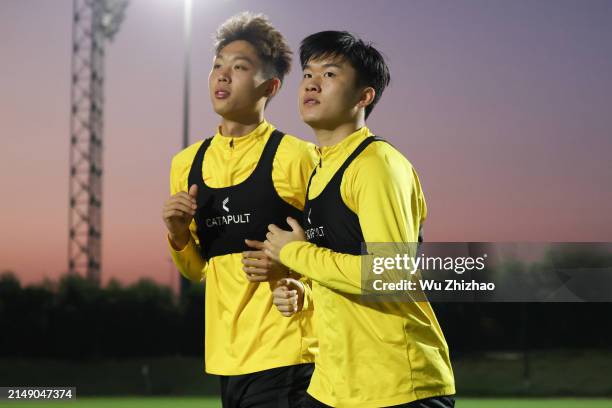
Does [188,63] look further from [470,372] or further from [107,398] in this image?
[470,372]

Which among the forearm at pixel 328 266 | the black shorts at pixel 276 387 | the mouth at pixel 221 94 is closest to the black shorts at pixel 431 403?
the forearm at pixel 328 266

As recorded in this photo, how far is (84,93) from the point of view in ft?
60.5

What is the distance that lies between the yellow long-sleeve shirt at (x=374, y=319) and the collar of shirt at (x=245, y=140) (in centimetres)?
120

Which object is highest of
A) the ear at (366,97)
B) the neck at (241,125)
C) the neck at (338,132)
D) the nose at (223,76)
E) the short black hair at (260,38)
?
the short black hair at (260,38)

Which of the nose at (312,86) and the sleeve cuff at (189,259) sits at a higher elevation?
the nose at (312,86)

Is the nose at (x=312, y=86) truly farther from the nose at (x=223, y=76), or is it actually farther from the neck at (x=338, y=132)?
the nose at (x=223, y=76)

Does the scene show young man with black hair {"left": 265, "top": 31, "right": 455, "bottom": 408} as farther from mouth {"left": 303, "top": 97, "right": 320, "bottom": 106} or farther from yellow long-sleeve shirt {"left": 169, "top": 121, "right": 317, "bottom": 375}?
yellow long-sleeve shirt {"left": 169, "top": 121, "right": 317, "bottom": 375}

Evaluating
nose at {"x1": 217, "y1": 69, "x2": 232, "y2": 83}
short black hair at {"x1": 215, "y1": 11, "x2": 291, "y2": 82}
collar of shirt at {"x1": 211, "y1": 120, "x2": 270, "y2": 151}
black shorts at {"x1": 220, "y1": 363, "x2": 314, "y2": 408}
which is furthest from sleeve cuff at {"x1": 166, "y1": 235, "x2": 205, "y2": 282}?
short black hair at {"x1": 215, "y1": 11, "x2": 291, "y2": 82}

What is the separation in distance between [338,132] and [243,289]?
973 mm

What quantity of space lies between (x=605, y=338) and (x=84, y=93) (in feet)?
45.3

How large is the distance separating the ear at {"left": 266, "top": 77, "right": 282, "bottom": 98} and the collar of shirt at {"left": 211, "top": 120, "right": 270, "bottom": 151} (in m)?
0.16

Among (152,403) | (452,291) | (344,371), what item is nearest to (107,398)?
(152,403)

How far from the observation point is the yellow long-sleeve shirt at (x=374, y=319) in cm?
293

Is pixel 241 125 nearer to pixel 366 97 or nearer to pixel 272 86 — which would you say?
pixel 272 86
